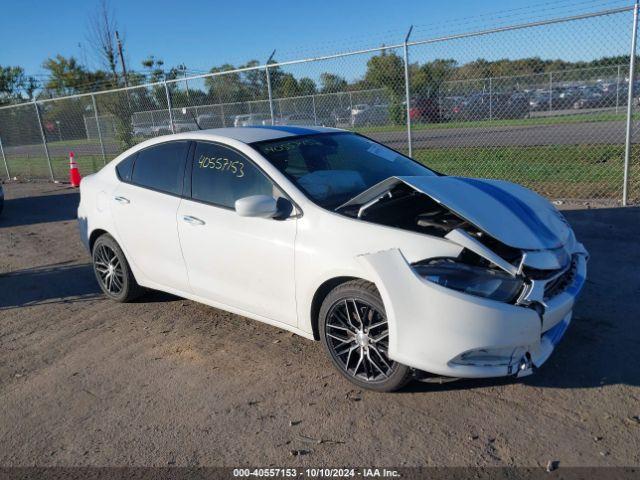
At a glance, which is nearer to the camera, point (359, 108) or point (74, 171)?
point (74, 171)

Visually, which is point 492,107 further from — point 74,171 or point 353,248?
point 353,248

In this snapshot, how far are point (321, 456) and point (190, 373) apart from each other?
1.36m

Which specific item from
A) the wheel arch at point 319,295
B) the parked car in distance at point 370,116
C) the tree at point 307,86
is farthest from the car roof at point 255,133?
the parked car in distance at point 370,116

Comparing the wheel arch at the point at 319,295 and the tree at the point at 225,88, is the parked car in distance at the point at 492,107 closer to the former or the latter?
the tree at the point at 225,88

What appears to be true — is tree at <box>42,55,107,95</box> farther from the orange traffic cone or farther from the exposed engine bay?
the exposed engine bay

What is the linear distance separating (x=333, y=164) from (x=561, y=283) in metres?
1.88

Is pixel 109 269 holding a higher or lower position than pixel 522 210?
lower

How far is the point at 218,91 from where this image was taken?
13773mm

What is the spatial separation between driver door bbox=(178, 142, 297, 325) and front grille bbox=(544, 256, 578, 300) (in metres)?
1.56

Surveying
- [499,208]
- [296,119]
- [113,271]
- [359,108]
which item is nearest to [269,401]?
[499,208]

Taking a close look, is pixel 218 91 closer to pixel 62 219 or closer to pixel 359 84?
pixel 359 84

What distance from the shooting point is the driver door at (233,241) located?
3.68 metres

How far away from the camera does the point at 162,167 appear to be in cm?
Answer: 468

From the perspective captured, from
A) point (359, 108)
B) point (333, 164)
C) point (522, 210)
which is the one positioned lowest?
point (522, 210)
